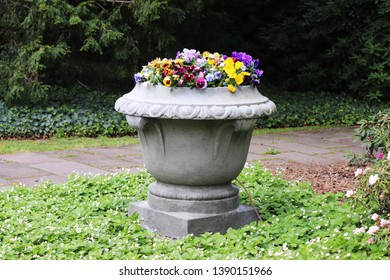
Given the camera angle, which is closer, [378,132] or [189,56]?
[189,56]

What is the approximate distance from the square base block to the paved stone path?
1.74 metres

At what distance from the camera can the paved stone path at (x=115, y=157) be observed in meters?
6.86

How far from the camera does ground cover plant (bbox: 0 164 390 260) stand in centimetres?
427

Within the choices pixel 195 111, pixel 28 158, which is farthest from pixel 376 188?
pixel 28 158

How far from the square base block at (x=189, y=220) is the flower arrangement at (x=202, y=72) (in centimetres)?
93

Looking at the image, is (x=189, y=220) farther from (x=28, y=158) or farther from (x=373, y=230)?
(x=28, y=158)

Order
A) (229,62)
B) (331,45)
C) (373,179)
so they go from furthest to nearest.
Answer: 1. (331,45)
2. (229,62)
3. (373,179)

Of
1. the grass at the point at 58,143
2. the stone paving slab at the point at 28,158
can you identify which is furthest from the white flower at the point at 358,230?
the grass at the point at 58,143

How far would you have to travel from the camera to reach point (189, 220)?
4.78 meters

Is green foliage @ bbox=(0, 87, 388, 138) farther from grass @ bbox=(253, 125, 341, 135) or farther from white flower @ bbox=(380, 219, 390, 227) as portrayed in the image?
white flower @ bbox=(380, 219, 390, 227)

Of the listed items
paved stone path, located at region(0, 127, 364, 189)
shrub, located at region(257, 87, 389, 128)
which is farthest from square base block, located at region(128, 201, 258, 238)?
shrub, located at region(257, 87, 389, 128)

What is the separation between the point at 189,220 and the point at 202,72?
1.05 metres

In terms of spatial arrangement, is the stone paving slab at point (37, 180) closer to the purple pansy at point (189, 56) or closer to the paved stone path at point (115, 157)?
the paved stone path at point (115, 157)

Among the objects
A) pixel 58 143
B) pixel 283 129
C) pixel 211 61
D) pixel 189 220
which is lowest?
pixel 283 129
